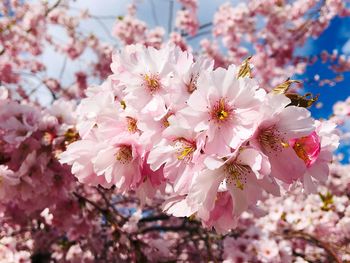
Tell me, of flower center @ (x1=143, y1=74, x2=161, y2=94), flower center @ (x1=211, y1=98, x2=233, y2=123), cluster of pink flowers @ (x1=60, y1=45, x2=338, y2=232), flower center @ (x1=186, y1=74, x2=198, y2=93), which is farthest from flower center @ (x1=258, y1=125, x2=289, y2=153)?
flower center @ (x1=143, y1=74, x2=161, y2=94)

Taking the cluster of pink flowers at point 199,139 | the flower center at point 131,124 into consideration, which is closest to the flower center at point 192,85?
the cluster of pink flowers at point 199,139

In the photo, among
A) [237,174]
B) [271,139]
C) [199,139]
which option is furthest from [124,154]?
[271,139]

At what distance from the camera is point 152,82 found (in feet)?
4.70

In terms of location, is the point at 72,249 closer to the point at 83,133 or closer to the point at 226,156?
the point at 83,133

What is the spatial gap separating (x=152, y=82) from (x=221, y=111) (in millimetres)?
322

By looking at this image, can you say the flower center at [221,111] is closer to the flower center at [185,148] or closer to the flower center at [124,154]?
the flower center at [185,148]

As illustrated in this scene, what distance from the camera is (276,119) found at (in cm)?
116

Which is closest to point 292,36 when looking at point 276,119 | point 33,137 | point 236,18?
point 236,18

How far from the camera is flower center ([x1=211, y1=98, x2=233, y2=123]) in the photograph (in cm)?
125

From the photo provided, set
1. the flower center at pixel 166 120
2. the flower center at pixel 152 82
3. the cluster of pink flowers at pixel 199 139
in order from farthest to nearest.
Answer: the flower center at pixel 152 82, the flower center at pixel 166 120, the cluster of pink flowers at pixel 199 139

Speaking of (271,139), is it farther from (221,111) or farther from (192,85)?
(192,85)

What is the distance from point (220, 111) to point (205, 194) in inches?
11.2

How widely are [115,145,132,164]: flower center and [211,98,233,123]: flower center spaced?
35 cm

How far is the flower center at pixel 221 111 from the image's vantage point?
1250mm
